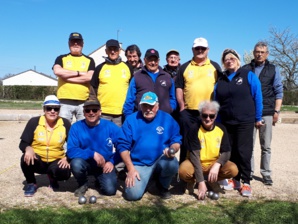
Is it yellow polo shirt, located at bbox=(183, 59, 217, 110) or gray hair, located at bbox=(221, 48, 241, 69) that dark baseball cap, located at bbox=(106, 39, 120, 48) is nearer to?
yellow polo shirt, located at bbox=(183, 59, 217, 110)

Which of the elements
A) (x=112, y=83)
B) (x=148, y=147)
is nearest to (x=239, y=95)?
(x=148, y=147)

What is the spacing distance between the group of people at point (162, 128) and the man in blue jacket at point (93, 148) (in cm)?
1

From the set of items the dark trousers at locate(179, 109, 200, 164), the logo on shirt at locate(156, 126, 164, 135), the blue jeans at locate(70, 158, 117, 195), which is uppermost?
the dark trousers at locate(179, 109, 200, 164)

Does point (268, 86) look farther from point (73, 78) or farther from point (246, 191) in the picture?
point (73, 78)

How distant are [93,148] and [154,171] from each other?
909 millimetres

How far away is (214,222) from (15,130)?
982cm

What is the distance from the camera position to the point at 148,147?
485 centimetres

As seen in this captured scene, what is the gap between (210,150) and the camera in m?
4.93

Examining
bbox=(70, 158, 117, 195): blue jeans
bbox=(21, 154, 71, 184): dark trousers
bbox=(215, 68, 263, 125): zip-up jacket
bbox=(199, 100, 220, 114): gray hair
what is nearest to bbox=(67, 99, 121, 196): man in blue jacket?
bbox=(70, 158, 117, 195): blue jeans

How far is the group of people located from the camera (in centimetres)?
482

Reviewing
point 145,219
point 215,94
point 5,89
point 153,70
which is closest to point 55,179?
point 145,219

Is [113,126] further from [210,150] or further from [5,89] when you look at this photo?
[5,89]

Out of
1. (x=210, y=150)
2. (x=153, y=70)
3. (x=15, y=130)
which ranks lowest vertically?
(x=15, y=130)

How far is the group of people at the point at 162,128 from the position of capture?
4.82 m
